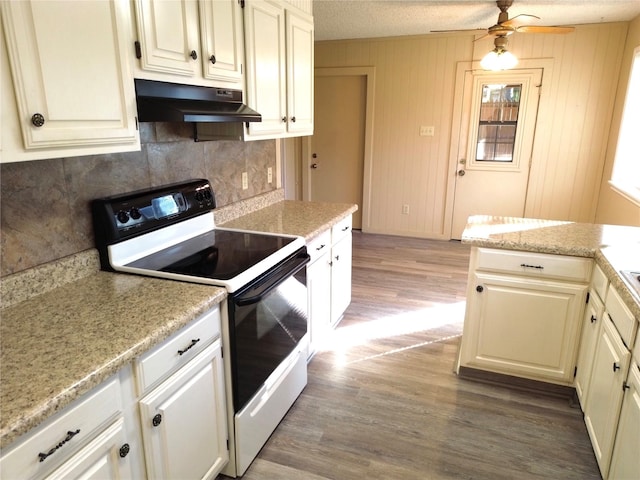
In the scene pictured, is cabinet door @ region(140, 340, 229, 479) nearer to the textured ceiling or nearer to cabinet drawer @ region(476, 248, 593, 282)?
cabinet drawer @ region(476, 248, 593, 282)

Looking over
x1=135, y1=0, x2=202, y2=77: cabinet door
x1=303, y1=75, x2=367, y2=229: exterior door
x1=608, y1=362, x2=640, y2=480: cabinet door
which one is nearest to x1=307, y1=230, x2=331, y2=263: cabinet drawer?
x1=135, y1=0, x2=202, y2=77: cabinet door

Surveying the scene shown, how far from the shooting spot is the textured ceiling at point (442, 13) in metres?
3.80

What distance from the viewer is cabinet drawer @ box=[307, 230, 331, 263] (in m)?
2.47

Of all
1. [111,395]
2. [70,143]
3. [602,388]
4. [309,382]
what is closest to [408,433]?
[309,382]

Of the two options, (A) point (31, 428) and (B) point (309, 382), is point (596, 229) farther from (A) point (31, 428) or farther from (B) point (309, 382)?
(A) point (31, 428)

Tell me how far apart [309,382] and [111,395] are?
5.08ft

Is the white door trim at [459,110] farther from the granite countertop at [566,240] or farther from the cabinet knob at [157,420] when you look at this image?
the cabinet knob at [157,420]

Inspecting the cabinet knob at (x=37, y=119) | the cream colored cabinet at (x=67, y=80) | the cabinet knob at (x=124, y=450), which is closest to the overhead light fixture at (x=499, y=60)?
the cream colored cabinet at (x=67, y=80)

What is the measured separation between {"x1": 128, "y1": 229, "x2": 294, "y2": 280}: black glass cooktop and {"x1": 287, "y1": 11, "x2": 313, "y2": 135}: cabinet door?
0.86 meters

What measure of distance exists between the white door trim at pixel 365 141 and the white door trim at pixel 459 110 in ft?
3.27

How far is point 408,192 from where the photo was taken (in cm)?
557

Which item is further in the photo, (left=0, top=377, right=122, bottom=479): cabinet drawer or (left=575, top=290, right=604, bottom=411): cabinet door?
(left=575, top=290, right=604, bottom=411): cabinet door

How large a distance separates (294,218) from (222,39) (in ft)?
3.62

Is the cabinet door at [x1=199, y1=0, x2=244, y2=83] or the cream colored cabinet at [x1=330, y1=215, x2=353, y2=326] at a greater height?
the cabinet door at [x1=199, y1=0, x2=244, y2=83]
